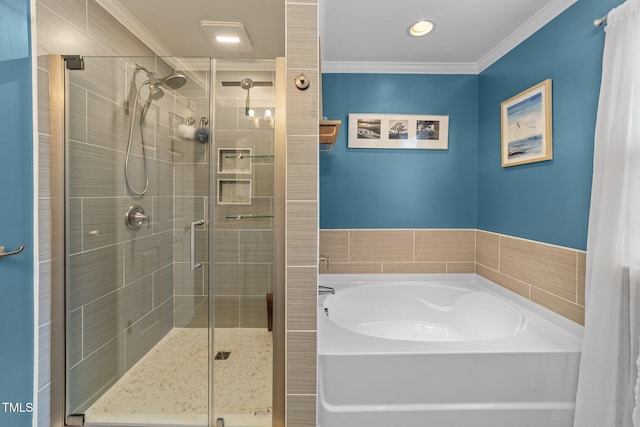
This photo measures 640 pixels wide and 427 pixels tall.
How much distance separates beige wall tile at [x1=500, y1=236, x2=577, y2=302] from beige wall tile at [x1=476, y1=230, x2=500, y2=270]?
0.17 ft

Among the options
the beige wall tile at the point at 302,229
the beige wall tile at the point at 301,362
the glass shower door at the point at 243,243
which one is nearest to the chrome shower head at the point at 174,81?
the glass shower door at the point at 243,243

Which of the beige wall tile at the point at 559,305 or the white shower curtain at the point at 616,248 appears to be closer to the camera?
the white shower curtain at the point at 616,248

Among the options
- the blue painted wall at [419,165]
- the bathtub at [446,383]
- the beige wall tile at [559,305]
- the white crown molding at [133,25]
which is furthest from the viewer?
the blue painted wall at [419,165]

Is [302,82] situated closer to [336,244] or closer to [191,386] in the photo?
[336,244]

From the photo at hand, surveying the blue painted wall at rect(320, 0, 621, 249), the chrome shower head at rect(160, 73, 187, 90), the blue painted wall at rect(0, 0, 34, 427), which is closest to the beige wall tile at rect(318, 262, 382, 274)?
the blue painted wall at rect(320, 0, 621, 249)

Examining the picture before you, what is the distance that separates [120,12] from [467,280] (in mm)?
3068

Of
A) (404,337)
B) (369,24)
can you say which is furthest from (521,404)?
(369,24)

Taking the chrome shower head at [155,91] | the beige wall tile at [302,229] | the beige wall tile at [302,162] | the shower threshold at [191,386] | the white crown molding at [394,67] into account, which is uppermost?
the white crown molding at [394,67]

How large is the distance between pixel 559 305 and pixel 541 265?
24 centimetres

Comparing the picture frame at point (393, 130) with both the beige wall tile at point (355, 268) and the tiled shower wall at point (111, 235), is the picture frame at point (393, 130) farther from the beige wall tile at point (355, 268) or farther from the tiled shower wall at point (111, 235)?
the tiled shower wall at point (111, 235)

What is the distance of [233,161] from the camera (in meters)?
1.43

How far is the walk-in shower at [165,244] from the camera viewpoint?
1.40 m

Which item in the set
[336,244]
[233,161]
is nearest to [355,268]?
[336,244]

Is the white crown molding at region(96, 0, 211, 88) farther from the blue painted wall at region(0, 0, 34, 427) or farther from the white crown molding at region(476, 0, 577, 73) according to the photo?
the white crown molding at region(476, 0, 577, 73)
